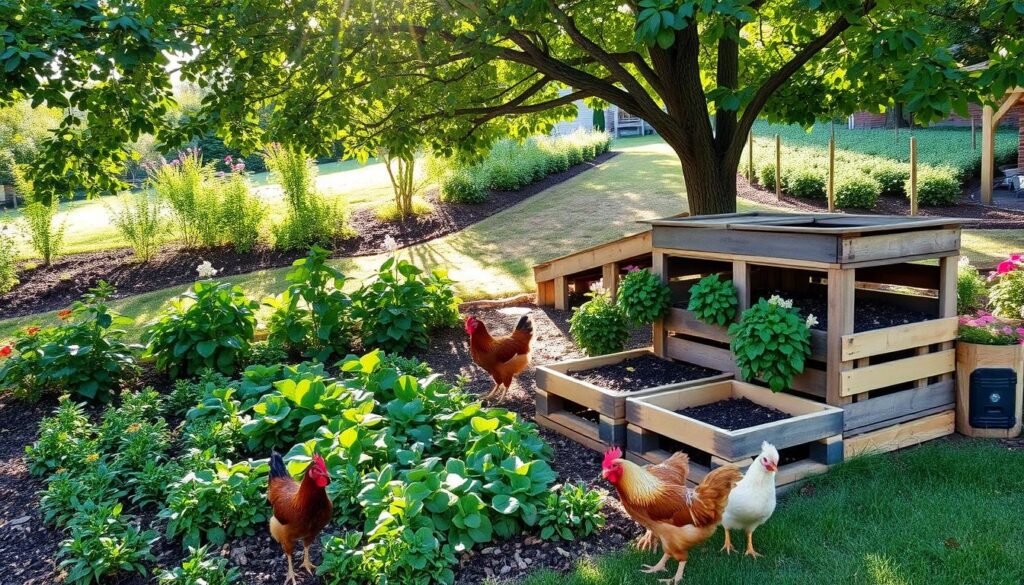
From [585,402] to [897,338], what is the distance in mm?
1882

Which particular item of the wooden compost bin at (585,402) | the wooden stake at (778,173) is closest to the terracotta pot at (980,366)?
the wooden compost bin at (585,402)

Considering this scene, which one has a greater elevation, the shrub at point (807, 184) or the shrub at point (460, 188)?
the shrub at point (460, 188)

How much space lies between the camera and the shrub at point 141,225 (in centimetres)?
1184

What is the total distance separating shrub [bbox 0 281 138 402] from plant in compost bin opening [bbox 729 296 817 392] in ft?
15.2

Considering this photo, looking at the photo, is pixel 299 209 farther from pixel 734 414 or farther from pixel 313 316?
pixel 734 414

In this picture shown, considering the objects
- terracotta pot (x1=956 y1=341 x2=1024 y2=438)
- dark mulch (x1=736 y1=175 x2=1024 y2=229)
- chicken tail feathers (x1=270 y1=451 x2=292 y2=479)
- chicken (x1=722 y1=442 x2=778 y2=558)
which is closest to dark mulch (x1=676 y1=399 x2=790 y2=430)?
chicken (x1=722 y1=442 x2=778 y2=558)

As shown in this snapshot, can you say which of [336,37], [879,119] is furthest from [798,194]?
[879,119]

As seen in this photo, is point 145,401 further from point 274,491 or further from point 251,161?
point 251,161

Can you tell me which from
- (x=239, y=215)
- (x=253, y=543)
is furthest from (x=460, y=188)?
(x=253, y=543)

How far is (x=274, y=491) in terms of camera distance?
343 cm

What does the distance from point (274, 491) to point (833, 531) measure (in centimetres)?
255

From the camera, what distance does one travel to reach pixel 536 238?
13.4m

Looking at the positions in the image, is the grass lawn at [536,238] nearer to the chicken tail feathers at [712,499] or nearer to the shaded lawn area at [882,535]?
the shaded lawn area at [882,535]

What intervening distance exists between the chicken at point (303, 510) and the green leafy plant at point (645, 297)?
275 centimetres
